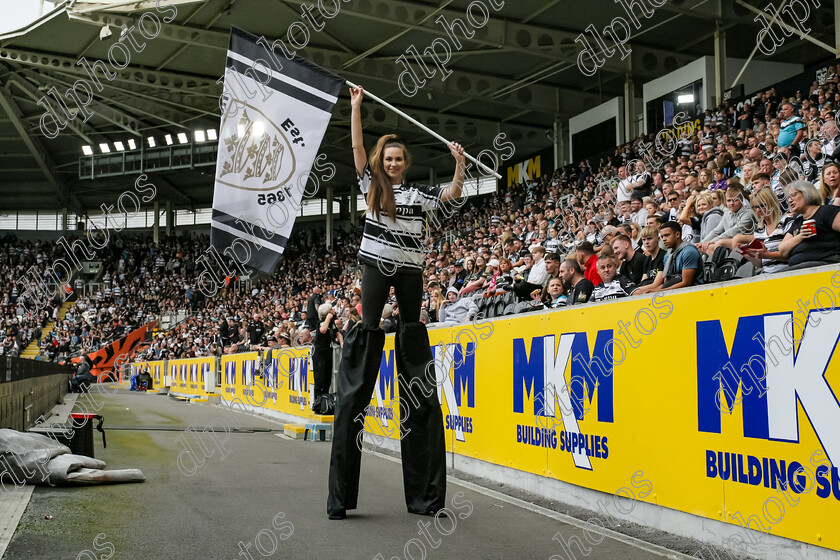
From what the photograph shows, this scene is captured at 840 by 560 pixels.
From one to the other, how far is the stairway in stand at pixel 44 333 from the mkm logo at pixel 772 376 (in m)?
37.6

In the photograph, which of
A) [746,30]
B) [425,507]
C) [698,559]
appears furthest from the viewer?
[746,30]

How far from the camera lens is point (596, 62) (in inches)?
993

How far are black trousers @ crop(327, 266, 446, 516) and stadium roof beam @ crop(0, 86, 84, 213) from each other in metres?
34.1

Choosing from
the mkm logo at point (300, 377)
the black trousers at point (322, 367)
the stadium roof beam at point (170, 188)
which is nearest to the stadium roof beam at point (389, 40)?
the mkm logo at point (300, 377)

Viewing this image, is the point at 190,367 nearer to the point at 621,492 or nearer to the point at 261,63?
the point at 261,63

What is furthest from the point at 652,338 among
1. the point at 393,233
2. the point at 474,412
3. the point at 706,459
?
the point at 474,412

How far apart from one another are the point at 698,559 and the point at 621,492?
107 cm

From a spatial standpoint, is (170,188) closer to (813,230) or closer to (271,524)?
(813,230)

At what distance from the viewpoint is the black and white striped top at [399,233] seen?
4613 millimetres

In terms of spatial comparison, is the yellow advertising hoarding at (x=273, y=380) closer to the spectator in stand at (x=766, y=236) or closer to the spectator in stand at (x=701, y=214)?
the spectator in stand at (x=701, y=214)

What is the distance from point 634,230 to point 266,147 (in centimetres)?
575

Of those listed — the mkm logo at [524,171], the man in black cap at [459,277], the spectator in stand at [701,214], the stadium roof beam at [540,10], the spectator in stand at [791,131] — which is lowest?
the man in black cap at [459,277]

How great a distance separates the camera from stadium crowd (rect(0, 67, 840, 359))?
6504 mm

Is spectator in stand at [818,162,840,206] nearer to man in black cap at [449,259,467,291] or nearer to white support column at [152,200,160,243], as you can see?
man in black cap at [449,259,467,291]
